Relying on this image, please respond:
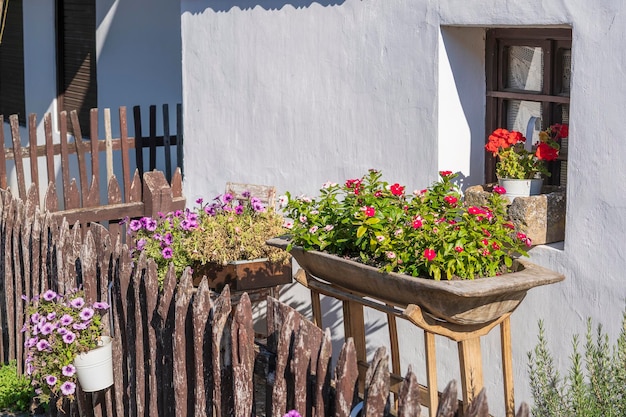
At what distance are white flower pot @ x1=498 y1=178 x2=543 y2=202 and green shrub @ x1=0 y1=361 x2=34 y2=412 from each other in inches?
114

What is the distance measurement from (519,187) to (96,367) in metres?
2.14

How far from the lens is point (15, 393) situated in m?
5.71

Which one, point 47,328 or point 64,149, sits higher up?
point 64,149

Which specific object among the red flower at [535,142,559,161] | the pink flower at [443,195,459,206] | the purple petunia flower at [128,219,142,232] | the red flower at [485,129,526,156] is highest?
the red flower at [485,129,526,156]

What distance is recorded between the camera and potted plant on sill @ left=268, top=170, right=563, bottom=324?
4.00 metres

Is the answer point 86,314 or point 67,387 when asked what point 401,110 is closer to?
point 86,314

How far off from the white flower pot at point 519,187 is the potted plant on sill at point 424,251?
3.9 inches

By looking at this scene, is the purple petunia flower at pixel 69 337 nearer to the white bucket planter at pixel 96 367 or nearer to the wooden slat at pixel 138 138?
the white bucket planter at pixel 96 367

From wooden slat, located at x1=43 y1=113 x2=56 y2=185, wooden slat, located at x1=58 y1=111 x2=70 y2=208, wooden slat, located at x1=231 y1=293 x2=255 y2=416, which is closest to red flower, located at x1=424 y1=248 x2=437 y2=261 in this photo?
wooden slat, located at x1=231 y1=293 x2=255 y2=416

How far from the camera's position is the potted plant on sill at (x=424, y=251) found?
4004mm

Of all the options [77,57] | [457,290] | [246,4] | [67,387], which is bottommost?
[67,387]

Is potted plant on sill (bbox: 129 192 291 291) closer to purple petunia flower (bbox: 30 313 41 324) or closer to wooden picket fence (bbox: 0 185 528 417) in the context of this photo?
wooden picket fence (bbox: 0 185 528 417)

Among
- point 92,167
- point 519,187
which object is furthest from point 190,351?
point 92,167

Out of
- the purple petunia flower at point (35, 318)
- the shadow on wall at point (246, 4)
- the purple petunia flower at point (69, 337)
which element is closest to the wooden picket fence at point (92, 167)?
the shadow on wall at point (246, 4)
